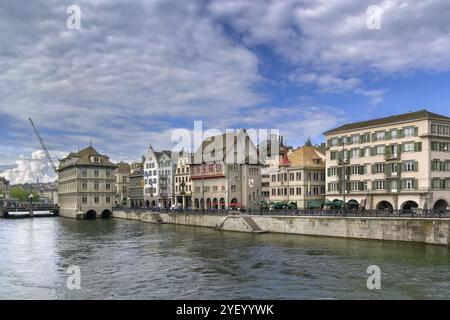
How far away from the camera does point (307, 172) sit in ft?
289

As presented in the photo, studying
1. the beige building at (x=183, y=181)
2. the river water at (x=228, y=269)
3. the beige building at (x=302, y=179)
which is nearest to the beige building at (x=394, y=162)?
the beige building at (x=302, y=179)

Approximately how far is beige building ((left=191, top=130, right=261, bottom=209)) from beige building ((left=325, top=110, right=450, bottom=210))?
71.4 feet

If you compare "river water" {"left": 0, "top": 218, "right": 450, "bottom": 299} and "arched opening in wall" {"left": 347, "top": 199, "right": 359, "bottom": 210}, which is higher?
"arched opening in wall" {"left": 347, "top": 199, "right": 359, "bottom": 210}

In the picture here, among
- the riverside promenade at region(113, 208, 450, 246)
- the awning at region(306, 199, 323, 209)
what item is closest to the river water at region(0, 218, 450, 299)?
the riverside promenade at region(113, 208, 450, 246)

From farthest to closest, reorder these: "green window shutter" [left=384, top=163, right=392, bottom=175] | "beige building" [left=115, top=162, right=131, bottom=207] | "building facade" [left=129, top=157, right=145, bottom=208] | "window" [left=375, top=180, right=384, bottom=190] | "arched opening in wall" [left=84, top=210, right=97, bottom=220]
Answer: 1. "beige building" [left=115, top=162, right=131, bottom=207]
2. "building facade" [left=129, top=157, right=145, bottom=208]
3. "arched opening in wall" [left=84, top=210, right=97, bottom=220]
4. "window" [left=375, top=180, right=384, bottom=190]
5. "green window shutter" [left=384, top=163, right=392, bottom=175]

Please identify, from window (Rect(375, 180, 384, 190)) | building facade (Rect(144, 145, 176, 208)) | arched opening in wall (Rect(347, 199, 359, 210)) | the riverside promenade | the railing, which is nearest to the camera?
the riverside promenade

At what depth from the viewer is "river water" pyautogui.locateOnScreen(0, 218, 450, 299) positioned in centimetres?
2852

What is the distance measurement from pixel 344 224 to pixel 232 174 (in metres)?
43.7

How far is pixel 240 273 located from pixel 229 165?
6525cm

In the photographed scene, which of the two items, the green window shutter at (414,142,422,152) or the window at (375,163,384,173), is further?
the window at (375,163,384,173)

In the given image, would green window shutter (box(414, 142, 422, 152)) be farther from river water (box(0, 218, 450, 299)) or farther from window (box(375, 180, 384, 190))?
river water (box(0, 218, 450, 299))

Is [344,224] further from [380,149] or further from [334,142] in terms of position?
[334,142]

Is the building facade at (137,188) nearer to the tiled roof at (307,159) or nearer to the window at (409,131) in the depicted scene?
the tiled roof at (307,159)
